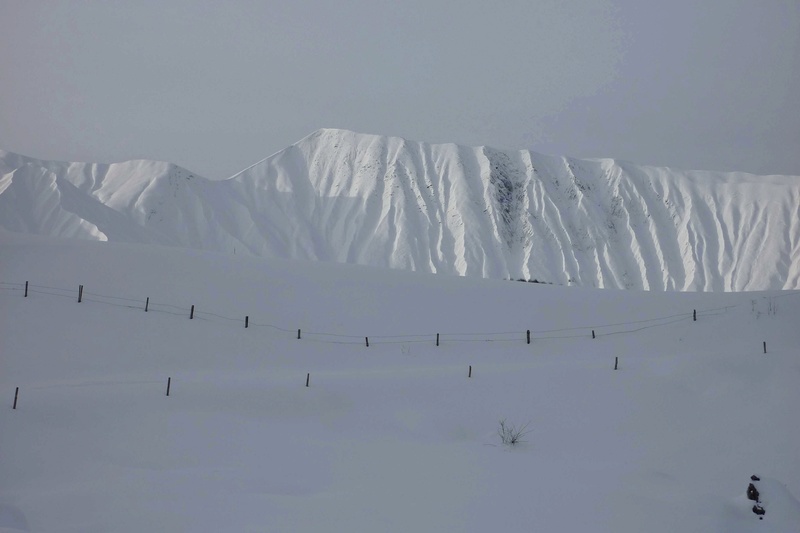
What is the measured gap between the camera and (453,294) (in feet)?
91.8

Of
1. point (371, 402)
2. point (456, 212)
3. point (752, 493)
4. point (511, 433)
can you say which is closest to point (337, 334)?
point (371, 402)

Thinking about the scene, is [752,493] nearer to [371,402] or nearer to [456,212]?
[371,402]

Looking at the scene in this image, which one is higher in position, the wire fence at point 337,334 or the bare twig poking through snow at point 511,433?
the wire fence at point 337,334

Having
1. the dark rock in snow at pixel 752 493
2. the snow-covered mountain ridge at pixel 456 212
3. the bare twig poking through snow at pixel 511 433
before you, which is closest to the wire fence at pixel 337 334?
the bare twig poking through snow at pixel 511 433

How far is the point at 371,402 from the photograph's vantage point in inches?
656

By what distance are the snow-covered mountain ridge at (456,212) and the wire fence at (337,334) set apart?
56.1 metres

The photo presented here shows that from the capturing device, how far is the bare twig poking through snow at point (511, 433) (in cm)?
1421

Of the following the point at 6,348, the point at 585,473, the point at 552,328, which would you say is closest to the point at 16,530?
the point at 585,473

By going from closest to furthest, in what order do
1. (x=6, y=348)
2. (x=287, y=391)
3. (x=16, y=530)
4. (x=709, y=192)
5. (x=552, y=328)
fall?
(x=16, y=530) → (x=287, y=391) → (x=6, y=348) → (x=552, y=328) → (x=709, y=192)

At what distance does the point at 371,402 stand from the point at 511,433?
3.57 metres

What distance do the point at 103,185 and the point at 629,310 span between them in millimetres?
86217

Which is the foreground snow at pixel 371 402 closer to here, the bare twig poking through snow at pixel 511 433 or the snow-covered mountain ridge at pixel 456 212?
the bare twig poking through snow at pixel 511 433

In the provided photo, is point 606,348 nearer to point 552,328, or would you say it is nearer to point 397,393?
point 552,328

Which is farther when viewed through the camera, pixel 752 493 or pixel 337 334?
pixel 337 334
